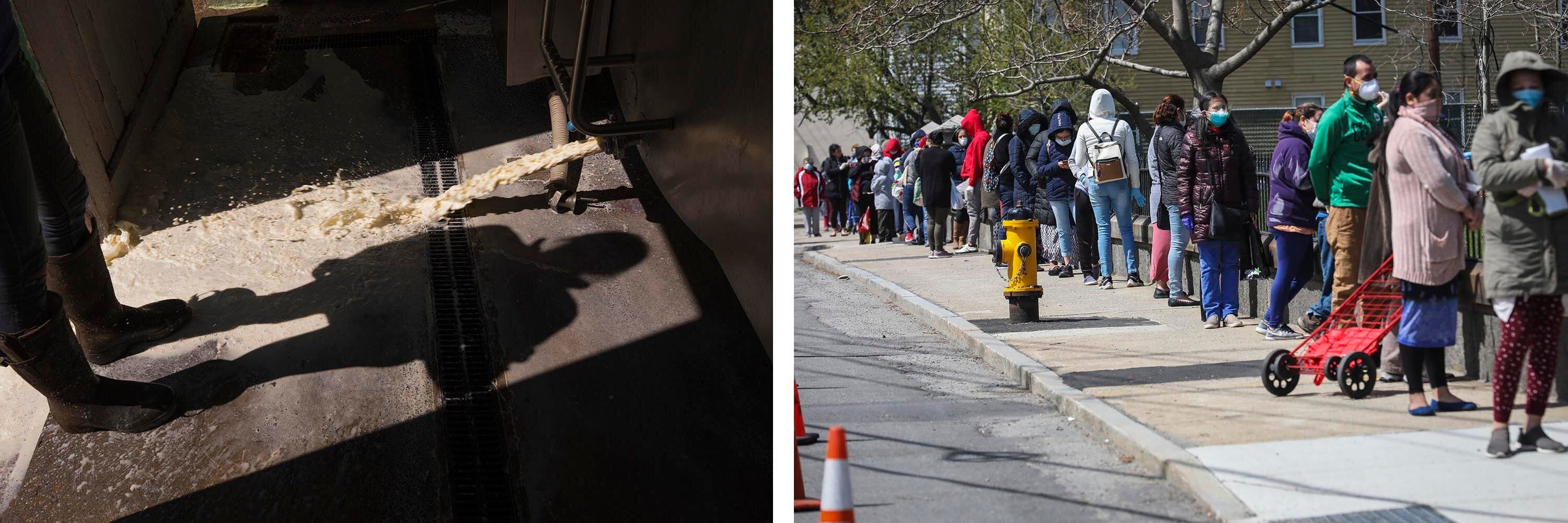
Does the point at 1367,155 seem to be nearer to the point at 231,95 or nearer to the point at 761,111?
the point at 761,111

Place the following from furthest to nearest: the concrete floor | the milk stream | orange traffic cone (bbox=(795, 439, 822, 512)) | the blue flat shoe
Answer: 1. the milk stream
2. the concrete floor
3. orange traffic cone (bbox=(795, 439, 822, 512))
4. the blue flat shoe

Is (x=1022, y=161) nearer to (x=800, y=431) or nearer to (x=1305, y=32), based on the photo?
(x=1305, y=32)

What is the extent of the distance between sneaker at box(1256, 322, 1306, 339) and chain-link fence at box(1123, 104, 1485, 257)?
0.82 feet

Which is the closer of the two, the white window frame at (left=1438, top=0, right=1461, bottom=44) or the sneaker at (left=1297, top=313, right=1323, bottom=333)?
the white window frame at (left=1438, top=0, right=1461, bottom=44)

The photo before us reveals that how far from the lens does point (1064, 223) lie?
2.96 m

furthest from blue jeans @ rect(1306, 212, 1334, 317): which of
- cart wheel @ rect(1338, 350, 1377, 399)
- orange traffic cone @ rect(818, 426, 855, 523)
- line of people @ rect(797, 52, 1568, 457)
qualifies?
orange traffic cone @ rect(818, 426, 855, 523)

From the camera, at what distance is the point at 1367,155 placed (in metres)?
2.30

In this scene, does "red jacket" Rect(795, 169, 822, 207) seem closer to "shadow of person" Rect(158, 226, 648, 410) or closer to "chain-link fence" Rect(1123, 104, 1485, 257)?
"shadow of person" Rect(158, 226, 648, 410)

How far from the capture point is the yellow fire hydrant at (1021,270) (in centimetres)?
287

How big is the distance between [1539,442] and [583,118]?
404cm

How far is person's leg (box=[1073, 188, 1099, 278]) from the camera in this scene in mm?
2955

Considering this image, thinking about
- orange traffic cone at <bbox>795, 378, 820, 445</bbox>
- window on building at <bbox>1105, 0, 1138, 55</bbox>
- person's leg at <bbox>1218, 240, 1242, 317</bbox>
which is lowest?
orange traffic cone at <bbox>795, 378, 820, 445</bbox>

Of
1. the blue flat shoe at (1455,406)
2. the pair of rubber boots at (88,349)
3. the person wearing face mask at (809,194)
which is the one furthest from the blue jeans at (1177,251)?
the person wearing face mask at (809,194)

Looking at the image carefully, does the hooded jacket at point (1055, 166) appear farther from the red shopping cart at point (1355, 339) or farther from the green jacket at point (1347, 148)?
the red shopping cart at point (1355, 339)
